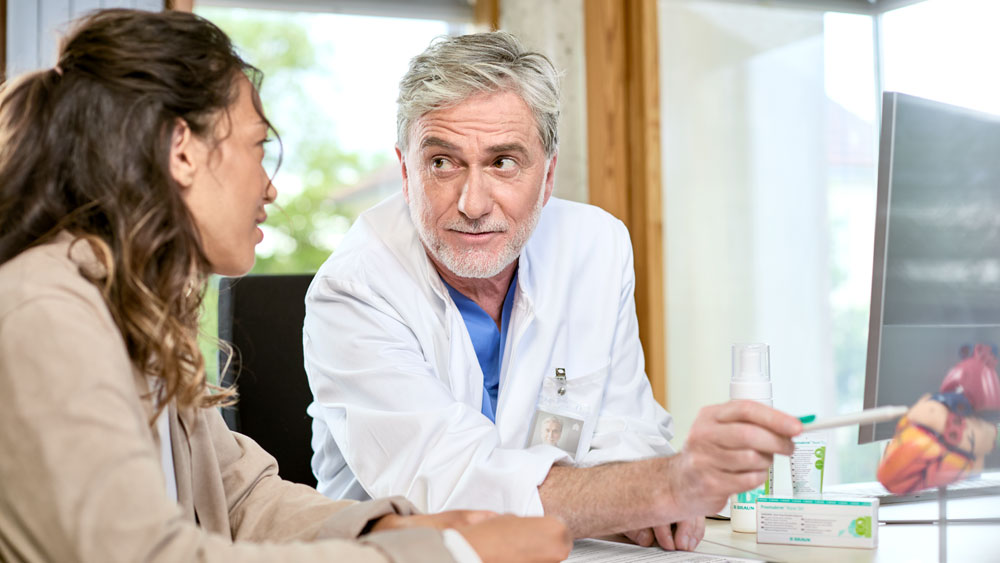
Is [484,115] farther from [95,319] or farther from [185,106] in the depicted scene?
[95,319]

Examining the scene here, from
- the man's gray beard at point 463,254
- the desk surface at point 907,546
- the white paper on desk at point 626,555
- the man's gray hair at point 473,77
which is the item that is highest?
the man's gray hair at point 473,77

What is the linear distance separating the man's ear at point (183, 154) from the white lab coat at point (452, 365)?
48 centimetres

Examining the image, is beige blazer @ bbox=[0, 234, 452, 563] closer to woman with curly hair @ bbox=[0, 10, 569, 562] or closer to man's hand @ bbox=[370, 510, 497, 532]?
woman with curly hair @ bbox=[0, 10, 569, 562]

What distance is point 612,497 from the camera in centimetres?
111

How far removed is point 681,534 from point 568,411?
1.11 ft

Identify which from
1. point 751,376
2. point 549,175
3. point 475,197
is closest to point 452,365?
point 475,197

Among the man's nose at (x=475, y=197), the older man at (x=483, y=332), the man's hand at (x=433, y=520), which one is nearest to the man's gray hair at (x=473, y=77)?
the older man at (x=483, y=332)

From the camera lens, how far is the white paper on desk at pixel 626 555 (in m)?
1.05

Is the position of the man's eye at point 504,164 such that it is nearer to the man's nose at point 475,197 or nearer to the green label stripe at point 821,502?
the man's nose at point 475,197

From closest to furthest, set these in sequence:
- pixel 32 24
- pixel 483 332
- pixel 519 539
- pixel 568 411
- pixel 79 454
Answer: pixel 79 454, pixel 519 539, pixel 568 411, pixel 483 332, pixel 32 24

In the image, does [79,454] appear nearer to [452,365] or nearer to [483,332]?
[452,365]

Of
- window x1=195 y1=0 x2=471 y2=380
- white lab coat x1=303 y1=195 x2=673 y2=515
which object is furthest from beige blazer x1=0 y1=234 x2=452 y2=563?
window x1=195 y1=0 x2=471 y2=380

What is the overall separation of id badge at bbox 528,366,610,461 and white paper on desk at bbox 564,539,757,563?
0.22m

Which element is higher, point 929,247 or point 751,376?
point 929,247
